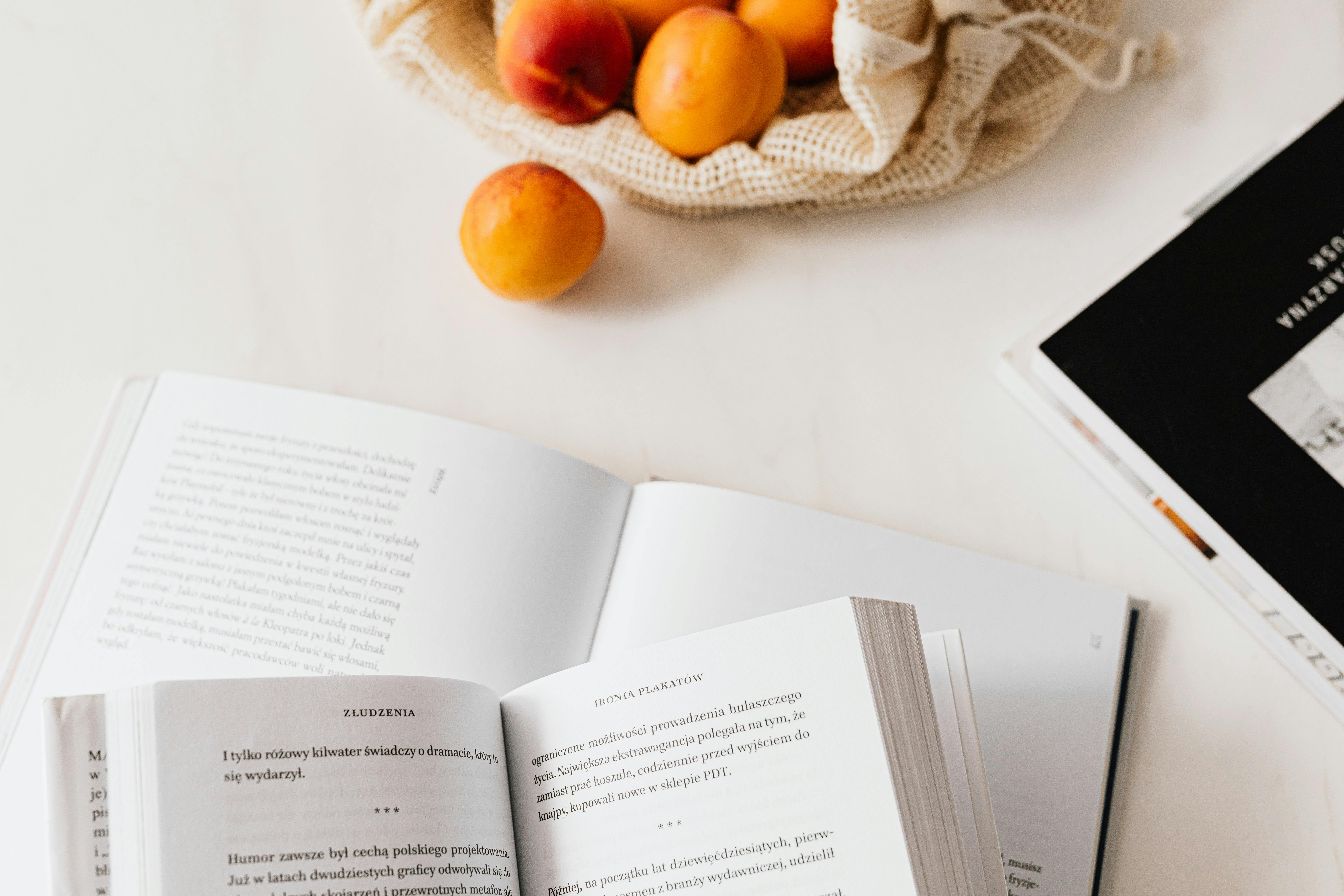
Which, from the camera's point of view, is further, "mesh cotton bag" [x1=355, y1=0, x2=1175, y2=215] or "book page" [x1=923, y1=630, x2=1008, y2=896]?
"mesh cotton bag" [x1=355, y1=0, x2=1175, y2=215]

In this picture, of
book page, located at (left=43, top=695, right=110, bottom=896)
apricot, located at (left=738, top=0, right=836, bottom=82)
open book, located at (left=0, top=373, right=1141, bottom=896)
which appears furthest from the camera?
apricot, located at (left=738, top=0, right=836, bottom=82)

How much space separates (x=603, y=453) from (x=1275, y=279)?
1.29 ft

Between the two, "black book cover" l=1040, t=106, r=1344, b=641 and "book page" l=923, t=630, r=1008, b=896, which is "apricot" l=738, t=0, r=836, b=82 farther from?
"book page" l=923, t=630, r=1008, b=896

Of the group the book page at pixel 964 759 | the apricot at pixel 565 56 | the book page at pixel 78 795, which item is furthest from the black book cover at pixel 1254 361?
the book page at pixel 78 795

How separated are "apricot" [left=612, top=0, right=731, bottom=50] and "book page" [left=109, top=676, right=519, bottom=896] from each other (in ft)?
1.38

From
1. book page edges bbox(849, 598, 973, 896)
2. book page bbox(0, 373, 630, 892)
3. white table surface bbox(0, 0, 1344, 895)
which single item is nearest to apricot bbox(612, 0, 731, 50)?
white table surface bbox(0, 0, 1344, 895)

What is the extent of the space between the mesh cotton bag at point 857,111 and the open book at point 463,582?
193mm

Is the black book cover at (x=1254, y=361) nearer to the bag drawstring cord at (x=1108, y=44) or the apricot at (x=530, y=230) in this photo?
the bag drawstring cord at (x=1108, y=44)

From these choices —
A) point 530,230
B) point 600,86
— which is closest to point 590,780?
point 530,230

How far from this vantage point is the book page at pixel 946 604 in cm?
45

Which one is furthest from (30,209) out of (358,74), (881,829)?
(881,829)

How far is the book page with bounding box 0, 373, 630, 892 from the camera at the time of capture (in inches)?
17.7

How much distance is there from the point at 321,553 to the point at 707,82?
0.33 meters

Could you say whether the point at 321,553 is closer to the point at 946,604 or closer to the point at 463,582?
the point at 463,582
